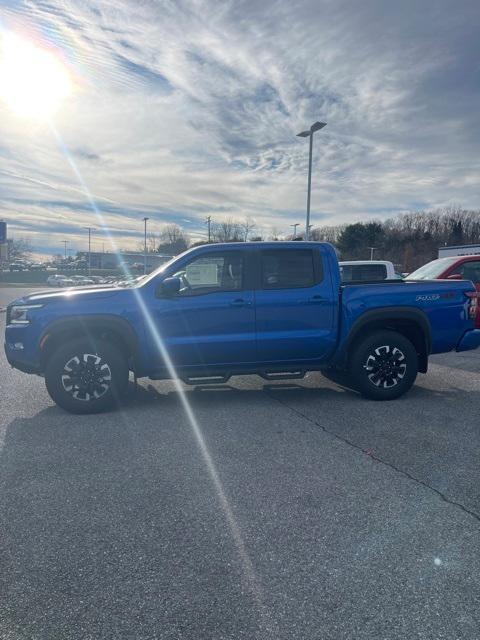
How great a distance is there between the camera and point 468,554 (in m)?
2.66

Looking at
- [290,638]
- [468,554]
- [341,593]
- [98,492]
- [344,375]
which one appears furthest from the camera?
[344,375]

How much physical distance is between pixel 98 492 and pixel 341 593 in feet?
6.33

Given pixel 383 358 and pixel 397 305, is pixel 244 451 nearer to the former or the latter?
pixel 383 358

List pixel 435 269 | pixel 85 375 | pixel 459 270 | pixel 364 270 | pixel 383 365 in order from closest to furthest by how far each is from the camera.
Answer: pixel 85 375 < pixel 383 365 < pixel 459 270 < pixel 435 269 < pixel 364 270

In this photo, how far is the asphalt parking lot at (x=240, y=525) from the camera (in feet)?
7.18

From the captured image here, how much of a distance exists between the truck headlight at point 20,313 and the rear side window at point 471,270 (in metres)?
8.42

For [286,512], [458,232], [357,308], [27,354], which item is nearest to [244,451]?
[286,512]

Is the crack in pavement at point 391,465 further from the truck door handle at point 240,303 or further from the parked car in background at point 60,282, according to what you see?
the parked car in background at point 60,282

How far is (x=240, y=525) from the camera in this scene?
9.73ft

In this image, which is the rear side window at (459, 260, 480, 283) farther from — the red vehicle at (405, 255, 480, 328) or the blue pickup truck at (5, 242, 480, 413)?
the blue pickup truck at (5, 242, 480, 413)

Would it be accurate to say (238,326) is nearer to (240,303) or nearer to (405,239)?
(240,303)

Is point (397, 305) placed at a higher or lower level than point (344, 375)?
higher

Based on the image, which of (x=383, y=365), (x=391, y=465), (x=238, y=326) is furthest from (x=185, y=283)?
(x=391, y=465)

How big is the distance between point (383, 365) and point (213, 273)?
8.05ft
